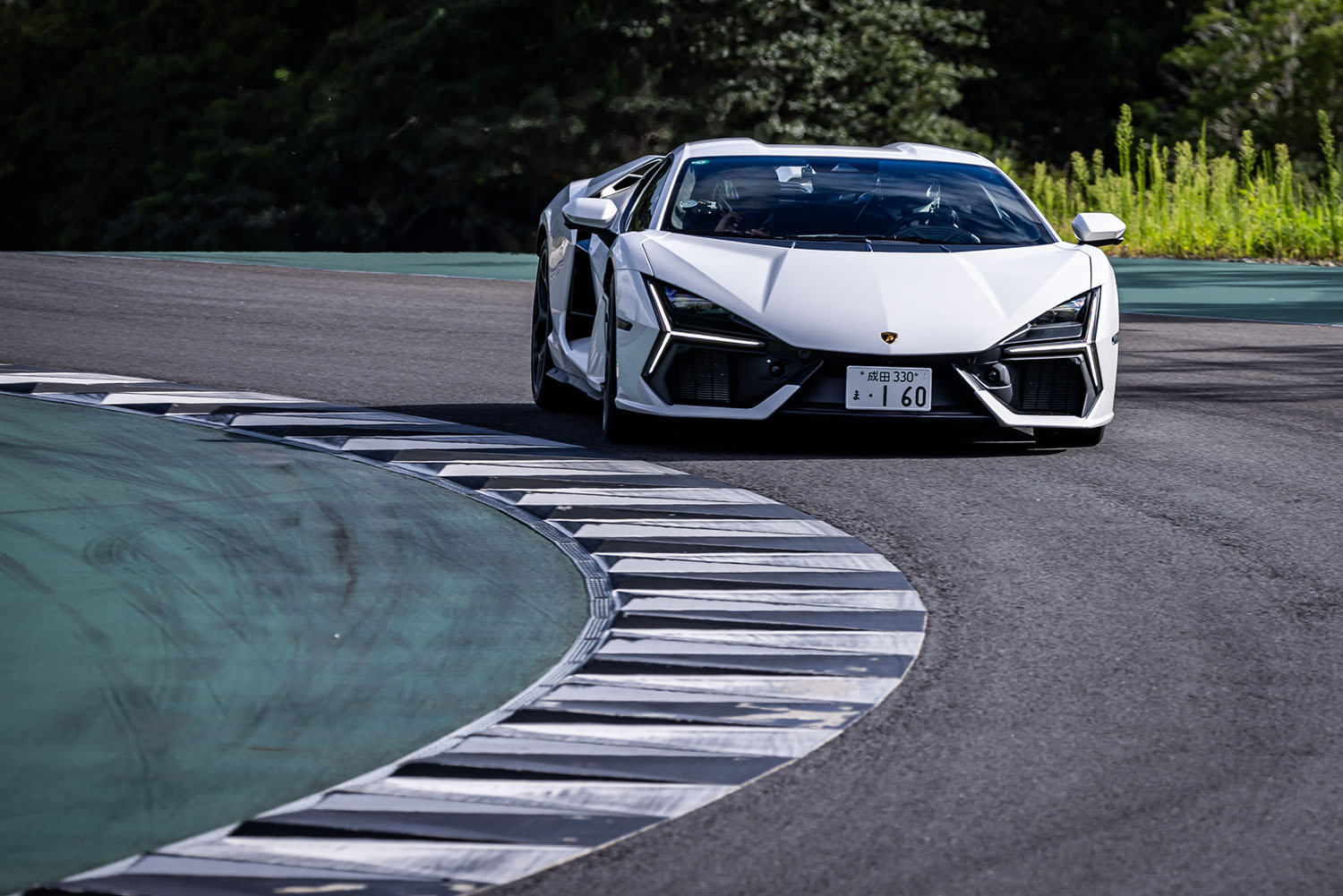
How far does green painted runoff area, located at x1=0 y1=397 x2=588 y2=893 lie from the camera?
4.34 m

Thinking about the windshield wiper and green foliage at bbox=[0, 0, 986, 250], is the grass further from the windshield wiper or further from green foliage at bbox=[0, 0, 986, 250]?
green foliage at bbox=[0, 0, 986, 250]

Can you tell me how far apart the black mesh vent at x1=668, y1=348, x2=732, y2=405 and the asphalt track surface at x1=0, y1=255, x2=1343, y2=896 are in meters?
0.28

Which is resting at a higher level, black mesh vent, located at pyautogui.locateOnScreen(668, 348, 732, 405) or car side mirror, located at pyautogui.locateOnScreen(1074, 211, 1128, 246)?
car side mirror, located at pyautogui.locateOnScreen(1074, 211, 1128, 246)

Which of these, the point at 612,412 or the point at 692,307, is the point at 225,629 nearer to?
the point at 692,307

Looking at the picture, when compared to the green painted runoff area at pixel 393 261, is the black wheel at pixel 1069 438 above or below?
above

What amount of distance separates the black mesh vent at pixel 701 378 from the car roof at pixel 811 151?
5.27ft

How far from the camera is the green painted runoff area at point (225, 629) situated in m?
4.34

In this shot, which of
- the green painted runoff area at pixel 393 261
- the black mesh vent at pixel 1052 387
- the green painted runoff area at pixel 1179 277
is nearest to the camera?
the black mesh vent at pixel 1052 387

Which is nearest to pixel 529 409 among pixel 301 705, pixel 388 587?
pixel 388 587

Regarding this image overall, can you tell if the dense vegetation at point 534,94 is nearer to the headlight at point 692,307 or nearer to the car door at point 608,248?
the car door at point 608,248

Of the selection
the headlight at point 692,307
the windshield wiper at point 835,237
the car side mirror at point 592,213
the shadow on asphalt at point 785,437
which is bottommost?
the shadow on asphalt at point 785,437

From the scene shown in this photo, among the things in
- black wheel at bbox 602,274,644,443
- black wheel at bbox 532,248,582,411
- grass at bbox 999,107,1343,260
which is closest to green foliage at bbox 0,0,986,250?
grass at bbox 999,107,1343,260

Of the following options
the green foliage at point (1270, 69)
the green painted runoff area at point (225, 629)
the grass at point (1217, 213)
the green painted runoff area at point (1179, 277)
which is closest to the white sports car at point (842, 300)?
the green painted runoff area at point (225, 629)

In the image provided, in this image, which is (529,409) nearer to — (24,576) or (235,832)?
(24,576)
